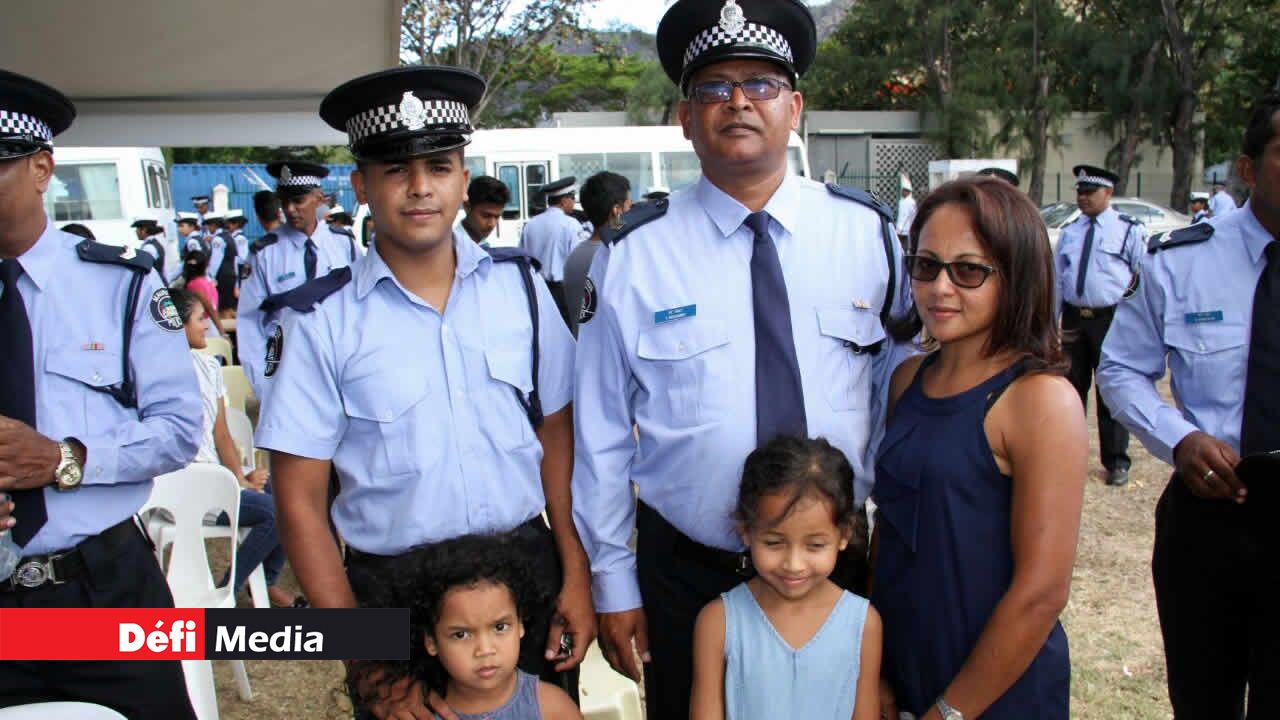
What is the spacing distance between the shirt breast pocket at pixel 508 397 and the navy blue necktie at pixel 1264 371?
1664 mm

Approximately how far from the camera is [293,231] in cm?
560

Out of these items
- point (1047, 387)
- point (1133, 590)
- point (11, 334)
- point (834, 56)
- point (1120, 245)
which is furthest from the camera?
point (834, 56)

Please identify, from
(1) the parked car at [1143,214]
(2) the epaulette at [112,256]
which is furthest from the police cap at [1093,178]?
(1) the parked car at [1143,214]

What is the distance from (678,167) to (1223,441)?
38.9ft

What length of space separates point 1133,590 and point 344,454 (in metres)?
3.81

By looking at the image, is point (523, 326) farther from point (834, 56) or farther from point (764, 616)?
point (834, 56)

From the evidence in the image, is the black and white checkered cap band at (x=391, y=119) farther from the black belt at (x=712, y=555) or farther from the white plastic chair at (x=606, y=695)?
the white plastic chair at (x=606, y=695)

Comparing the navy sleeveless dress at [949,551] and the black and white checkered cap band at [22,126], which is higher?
the black and white checkered cap band at [22,126]

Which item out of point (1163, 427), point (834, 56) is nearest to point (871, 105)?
point (834, 56)

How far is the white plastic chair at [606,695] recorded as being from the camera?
2578 millimetres

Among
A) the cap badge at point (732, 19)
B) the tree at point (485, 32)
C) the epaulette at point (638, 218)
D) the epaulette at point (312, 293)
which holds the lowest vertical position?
the epaulette at point (312, 293)

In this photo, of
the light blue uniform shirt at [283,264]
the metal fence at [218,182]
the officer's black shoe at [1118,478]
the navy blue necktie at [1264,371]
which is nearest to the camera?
the navy blue necktie at [1264,371]

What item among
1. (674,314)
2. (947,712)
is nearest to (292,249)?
(674,314)

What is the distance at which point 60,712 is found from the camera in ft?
6.17
